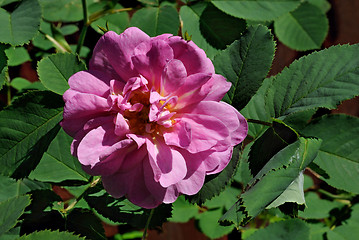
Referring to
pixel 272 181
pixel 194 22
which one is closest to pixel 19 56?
pixel 194 22

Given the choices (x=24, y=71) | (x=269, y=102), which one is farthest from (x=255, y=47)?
(x=24, y=71)

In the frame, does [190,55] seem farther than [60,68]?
No

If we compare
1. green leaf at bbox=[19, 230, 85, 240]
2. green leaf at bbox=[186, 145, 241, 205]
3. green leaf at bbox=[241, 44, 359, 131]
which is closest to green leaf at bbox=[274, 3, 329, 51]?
green leaf at bbox=[241, 44, 359, 131]

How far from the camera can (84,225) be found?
2.37ft

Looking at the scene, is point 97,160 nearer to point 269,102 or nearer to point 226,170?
point 226,170

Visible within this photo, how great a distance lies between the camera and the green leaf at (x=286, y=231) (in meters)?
0.63

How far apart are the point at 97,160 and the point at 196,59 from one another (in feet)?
0.66

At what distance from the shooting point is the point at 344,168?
762 millimetres

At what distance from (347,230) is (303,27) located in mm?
627

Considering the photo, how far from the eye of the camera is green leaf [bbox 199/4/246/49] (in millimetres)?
840

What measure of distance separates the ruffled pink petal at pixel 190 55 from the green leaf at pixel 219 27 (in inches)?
11.4

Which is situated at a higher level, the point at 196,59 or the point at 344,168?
the point at 196,59

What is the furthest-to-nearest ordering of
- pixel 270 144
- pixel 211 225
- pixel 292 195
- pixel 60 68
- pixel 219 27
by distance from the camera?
pixel 211 225 < pixel 219 27 < pixel 60 68 < pixel 270 144 < pixel 292 195

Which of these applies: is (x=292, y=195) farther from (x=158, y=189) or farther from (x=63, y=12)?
(x=63, y=12)
